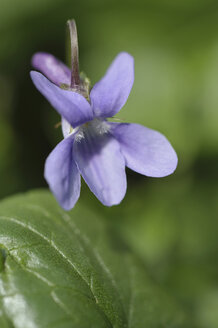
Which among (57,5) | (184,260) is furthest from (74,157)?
(57,5)

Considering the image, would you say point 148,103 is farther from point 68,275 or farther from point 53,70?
point 68,275

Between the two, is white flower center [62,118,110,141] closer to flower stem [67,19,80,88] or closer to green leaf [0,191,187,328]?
flower stem [67,19,80,88]

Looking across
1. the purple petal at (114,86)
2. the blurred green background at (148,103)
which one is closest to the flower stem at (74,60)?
the purple petal at (114,86)

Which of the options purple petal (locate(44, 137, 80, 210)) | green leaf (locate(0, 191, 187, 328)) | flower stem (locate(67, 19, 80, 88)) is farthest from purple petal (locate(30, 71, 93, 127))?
green leaf (locate(0, 191, 187, 328))

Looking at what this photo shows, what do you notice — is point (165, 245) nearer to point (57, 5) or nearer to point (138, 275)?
point (138, 275)

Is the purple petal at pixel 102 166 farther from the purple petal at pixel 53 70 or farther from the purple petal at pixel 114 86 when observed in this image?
the purple petal at pixel 53 70
